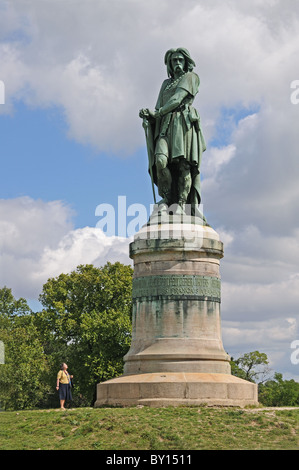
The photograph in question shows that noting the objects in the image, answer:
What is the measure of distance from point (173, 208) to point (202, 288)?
2.83 m

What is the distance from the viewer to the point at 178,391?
54.4ft

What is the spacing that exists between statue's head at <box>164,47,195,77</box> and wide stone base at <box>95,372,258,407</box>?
930 centimetres

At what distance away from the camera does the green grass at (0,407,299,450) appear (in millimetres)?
13148

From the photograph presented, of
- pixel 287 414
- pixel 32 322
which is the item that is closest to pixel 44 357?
pixel 32 322

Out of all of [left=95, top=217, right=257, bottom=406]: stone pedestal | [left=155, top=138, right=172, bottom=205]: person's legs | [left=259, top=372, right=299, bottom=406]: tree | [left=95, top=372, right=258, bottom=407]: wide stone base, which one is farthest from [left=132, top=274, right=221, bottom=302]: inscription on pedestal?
[left=259, top=372, right=299, bottom=406]: tree

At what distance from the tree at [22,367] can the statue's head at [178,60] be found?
27498mm

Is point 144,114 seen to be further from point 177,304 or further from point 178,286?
point 177,304

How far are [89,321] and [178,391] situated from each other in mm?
25186

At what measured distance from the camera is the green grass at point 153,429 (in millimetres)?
13148

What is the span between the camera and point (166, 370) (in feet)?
57.1

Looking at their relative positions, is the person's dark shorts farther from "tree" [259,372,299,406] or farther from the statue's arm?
"tree" [259,372,299,406]

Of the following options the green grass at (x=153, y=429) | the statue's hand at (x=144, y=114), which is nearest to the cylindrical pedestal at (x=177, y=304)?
the green grass at (x=153, y=429)

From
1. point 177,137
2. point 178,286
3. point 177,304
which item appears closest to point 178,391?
point 177,304
